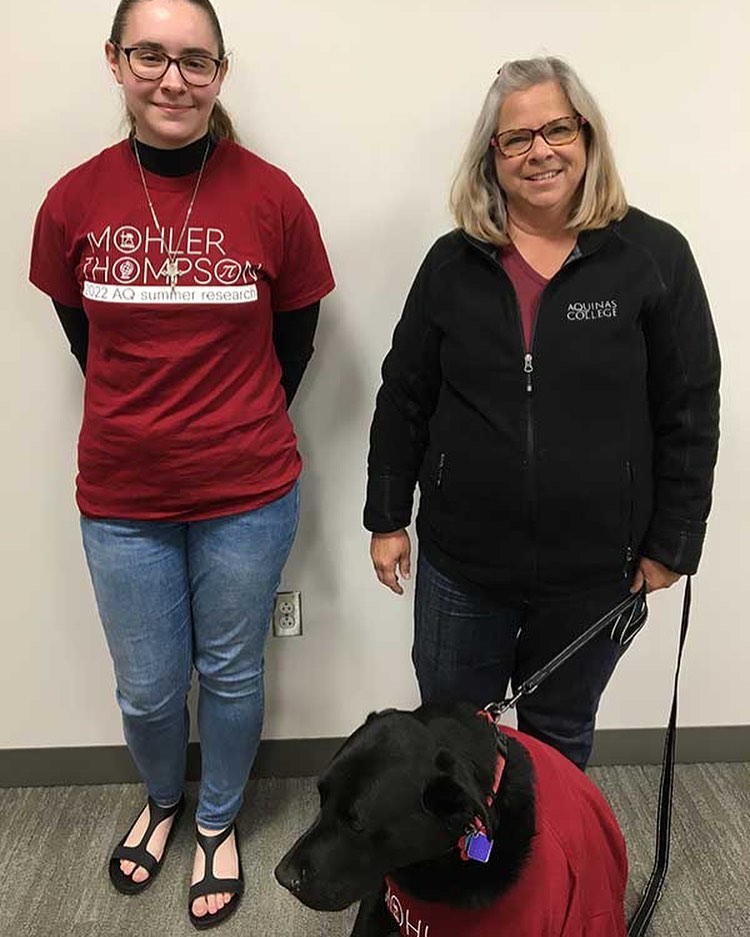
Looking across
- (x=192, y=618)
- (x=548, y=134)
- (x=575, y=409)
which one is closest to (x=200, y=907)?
(x=192, y=618)

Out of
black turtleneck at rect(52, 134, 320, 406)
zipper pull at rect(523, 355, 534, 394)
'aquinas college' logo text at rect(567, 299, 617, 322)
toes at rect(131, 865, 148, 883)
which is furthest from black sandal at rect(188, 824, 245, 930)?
'aquinas college' logo text at rect(567, 299, 617, 322)

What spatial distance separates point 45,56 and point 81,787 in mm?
1661

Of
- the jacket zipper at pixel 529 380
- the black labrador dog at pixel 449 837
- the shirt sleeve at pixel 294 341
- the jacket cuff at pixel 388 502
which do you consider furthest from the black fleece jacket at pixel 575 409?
the black labrador dog at pixel 449 837

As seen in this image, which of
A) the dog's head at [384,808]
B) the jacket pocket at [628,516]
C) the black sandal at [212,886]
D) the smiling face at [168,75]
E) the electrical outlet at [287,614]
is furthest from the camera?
the electrical outlet at [287,614]

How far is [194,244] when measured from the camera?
4.67 feet

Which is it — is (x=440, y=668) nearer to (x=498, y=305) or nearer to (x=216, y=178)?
(x=498, y=305)

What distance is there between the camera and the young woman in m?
Result: 1.41

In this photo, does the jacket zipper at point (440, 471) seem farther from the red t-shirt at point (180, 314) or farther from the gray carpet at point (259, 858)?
the gray carpet at point (259, 858)

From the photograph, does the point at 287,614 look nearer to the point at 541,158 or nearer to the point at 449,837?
the point at 449,837

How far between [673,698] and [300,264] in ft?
3.67

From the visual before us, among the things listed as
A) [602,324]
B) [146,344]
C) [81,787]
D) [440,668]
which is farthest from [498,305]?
[81,787]

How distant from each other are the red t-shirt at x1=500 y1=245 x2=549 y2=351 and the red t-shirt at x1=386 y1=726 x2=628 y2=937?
24.5 inches

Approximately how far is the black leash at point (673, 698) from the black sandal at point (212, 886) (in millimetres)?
789

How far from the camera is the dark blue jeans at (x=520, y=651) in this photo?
149 cm
